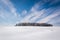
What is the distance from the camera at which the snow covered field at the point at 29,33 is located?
3.06 ft

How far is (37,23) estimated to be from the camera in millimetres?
1167

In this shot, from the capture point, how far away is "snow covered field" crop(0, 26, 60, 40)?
0.93 meters

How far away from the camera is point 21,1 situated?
1.14 meters

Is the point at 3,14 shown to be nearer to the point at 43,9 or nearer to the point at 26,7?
the point at 26,7

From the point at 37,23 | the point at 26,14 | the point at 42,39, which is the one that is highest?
the point at 26,14

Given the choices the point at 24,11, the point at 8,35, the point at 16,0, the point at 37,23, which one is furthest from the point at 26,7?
the point at 8,35

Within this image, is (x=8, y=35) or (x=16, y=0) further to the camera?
(x=16, y=0)

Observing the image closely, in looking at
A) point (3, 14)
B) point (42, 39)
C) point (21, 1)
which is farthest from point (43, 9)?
point (3, 14)

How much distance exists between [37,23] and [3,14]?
505 mm

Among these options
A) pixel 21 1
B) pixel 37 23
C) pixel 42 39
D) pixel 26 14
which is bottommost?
pixel 42 39

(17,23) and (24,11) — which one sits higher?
(24,11)

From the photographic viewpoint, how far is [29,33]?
38.9 inches

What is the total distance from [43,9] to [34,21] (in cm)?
21

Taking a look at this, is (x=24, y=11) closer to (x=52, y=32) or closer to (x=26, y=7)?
(x=26, y=7)
